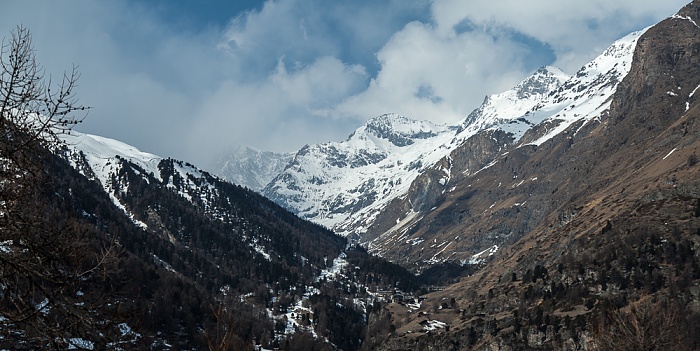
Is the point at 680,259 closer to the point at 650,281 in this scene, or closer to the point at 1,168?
the point at 650,281

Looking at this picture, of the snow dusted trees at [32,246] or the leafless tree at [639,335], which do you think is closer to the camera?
the snow dusted trees at [32,246]

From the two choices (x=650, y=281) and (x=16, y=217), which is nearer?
(x=16, y=217)

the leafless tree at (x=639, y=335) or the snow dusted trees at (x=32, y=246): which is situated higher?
the snow dusted trees at (x=32, y=246)

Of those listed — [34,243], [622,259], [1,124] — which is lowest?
[34,243]

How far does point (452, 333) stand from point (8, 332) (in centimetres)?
19329

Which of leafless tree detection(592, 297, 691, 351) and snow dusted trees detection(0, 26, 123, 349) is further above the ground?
snow dusted trees detection(0, 26, 123, 349)

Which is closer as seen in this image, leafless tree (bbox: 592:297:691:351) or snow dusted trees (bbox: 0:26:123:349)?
snow dusted trees (bbox: 0:26:123:349)

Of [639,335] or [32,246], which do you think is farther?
[639,335]

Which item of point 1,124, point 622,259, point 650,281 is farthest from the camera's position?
point 622,259

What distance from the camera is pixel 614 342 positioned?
1619 inches

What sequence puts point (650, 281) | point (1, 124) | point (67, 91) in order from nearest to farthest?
point (1, 124), point (67, 91), point (650, 281)

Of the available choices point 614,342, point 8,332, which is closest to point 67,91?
point 8,332

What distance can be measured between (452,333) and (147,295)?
115 m

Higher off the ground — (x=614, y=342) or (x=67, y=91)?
(x=67, y=91)
